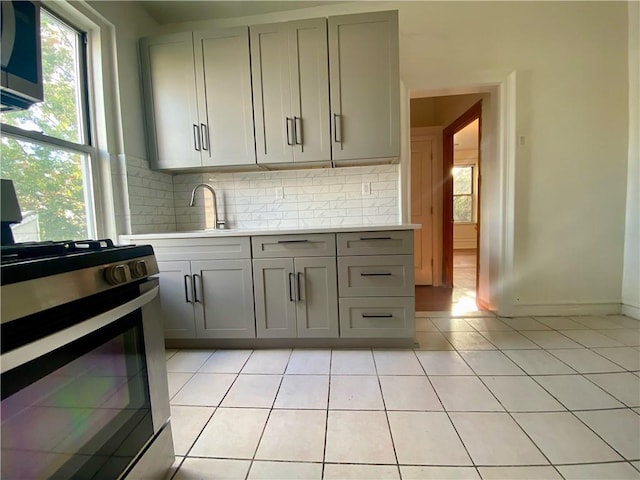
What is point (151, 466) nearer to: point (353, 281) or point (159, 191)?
point (353, 281)

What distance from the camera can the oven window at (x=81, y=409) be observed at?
1.98ft

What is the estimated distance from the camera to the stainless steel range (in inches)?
22.9

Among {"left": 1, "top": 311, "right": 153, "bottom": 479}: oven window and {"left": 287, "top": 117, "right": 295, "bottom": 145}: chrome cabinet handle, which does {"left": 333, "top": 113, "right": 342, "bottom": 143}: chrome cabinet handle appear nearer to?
{"left": 287, "top": 117, "right": 295, "bottom": 145}: chrome cabinet handle

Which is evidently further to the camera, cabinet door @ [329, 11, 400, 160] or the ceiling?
the ceiling

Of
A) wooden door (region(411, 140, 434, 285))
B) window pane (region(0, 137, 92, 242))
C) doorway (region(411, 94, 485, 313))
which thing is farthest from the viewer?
wooden door (region(411, 140, 434, 285))

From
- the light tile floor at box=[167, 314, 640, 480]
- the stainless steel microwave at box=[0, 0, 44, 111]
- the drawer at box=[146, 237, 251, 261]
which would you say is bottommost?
the light tile floor at box=[167, 314, 640, 480]

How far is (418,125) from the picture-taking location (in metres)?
3.86

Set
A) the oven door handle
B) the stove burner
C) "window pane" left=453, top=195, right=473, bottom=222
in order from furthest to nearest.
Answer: "window pane" left=453, top=195, right=473, bottom=222, the stove burner, the oven door handle

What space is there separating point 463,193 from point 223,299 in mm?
7190

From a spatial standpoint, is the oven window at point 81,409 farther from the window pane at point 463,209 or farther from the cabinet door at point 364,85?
the window pane at point 463,209

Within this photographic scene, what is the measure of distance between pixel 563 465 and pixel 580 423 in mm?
330

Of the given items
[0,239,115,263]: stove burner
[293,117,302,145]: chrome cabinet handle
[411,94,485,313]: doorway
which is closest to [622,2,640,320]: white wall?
[411,94,485,313]: doorway

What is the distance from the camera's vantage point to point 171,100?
230 centimetres

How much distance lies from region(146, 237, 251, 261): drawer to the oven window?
1141mm
